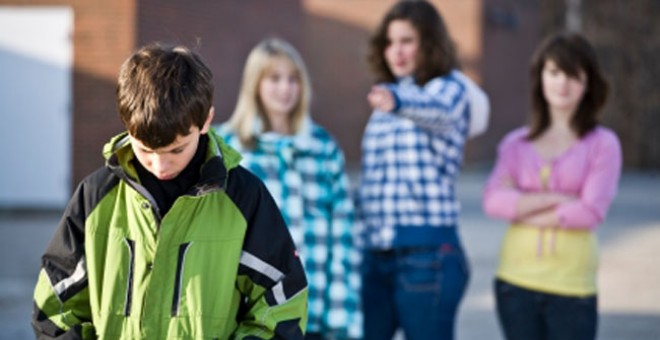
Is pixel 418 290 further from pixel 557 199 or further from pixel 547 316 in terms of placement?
pixel 557 199

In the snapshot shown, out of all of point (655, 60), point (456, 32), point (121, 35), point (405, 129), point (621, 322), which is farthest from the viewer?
point (655, 60)

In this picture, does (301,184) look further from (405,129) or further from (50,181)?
(50,181)

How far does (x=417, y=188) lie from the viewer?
13.8ft

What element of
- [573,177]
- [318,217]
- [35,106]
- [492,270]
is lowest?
[492,270]

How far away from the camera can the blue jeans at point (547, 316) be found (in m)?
4.17

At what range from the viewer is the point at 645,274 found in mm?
9727

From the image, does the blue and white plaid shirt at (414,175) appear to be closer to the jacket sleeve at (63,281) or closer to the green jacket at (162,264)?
the green jacket at (162,264)

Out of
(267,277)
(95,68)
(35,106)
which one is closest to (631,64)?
(95,68)

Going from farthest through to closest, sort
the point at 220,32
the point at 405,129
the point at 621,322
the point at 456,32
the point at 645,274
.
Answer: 1. the point at 456,32
2. the point at 220,32
3. the point at 645,274
4. the point at 621,322
5. the point at 405,129

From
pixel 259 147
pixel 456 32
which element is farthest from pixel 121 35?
pixel 456 32

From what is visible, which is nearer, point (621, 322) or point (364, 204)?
point (364, 204)

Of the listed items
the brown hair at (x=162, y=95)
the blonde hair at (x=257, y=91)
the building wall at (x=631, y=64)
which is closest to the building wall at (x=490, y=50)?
the building wall at (x=631, y=64)

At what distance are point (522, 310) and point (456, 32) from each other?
2019 cm

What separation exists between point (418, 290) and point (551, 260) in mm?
601
